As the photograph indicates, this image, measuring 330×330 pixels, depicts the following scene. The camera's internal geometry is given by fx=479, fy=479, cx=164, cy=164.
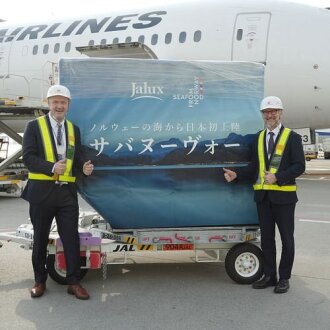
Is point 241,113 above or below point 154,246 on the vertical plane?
above

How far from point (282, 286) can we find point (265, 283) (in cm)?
17

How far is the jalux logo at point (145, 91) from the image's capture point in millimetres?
4398

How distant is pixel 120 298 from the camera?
14.0 feet

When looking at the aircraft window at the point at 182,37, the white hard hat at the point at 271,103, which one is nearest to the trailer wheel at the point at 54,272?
the white hard hat at the point at 271,103

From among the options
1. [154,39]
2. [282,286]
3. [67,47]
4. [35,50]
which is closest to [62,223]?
[282,286]

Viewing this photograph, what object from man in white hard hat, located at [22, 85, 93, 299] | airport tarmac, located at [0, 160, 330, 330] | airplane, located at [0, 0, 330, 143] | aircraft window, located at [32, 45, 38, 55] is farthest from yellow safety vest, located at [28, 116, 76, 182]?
A: aircraft window, located at [32, 45, 38, 55]

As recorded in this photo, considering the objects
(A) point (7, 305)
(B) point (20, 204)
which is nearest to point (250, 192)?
(A) point (7, 305)

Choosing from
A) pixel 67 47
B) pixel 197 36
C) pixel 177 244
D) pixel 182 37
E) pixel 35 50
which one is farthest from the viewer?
pixel 35 50

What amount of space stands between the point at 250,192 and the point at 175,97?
1162 millimetres

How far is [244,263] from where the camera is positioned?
465 centimetres

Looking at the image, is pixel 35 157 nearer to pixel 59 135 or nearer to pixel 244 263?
pixel 59 135

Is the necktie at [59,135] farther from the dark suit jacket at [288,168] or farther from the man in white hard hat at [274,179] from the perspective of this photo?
the dark suit jacket at [288,168]

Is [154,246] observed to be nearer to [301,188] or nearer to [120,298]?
[120,298]

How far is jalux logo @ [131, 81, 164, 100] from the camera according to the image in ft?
14.4
